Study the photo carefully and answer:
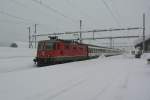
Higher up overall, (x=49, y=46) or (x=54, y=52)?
(x=49, y=46)

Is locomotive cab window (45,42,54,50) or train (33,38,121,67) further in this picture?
locomotive cab window (45,42,54,50)

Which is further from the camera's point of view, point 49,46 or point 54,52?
point 49,46

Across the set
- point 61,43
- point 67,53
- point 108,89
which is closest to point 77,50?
point 67,53

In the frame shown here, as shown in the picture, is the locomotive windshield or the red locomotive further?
the locomotive windshield

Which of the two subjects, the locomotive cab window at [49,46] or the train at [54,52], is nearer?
the train at [54,52]

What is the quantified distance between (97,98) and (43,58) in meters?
14.1

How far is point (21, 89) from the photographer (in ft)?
23.3

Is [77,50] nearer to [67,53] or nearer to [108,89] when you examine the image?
[67,53]

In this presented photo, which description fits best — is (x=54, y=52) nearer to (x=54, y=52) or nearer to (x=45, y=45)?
(x=54, y=52)

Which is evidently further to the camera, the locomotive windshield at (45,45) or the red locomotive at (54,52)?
the locomotive windshield at (45,45)

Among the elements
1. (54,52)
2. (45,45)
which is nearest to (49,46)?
(45,45)

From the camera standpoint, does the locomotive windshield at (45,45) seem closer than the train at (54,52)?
No

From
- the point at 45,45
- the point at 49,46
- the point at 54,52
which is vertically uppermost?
the point at 45,45

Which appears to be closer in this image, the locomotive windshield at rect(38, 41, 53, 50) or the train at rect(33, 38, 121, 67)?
the train at rect(33, 38, 121, 67)
